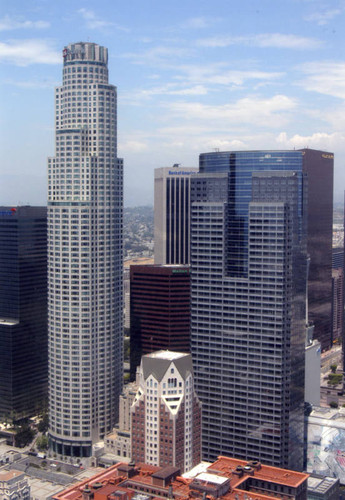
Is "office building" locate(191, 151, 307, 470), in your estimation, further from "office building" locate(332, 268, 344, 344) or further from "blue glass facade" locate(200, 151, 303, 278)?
"office building" locate(332, 268, 344, 344)

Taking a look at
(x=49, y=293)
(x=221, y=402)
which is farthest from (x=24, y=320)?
(x=221, y=402)


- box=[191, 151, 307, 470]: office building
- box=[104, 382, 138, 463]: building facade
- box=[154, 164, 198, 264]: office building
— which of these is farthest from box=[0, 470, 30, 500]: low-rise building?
box=[154, 164, 198, 264]: office building

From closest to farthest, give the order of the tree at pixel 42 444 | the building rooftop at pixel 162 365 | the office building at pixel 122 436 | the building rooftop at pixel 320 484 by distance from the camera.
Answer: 1. the building rooftop at pixel 320 484
2. the building rooftop at pixel 162 365
3. the office building at pixel 122 436
4. the tree at pixel 42 444

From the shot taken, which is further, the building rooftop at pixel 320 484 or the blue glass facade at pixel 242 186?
the blue glass facade at pixel 242 186

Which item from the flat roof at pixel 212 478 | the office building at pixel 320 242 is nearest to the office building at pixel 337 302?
the office building at pixel 320 242

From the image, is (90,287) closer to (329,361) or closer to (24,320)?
(24,320)

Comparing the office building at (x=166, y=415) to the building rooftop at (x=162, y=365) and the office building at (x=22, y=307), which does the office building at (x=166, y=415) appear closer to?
the building rooftop at (x=162, y=365)

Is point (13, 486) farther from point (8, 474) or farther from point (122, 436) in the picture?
point (122, 436)
